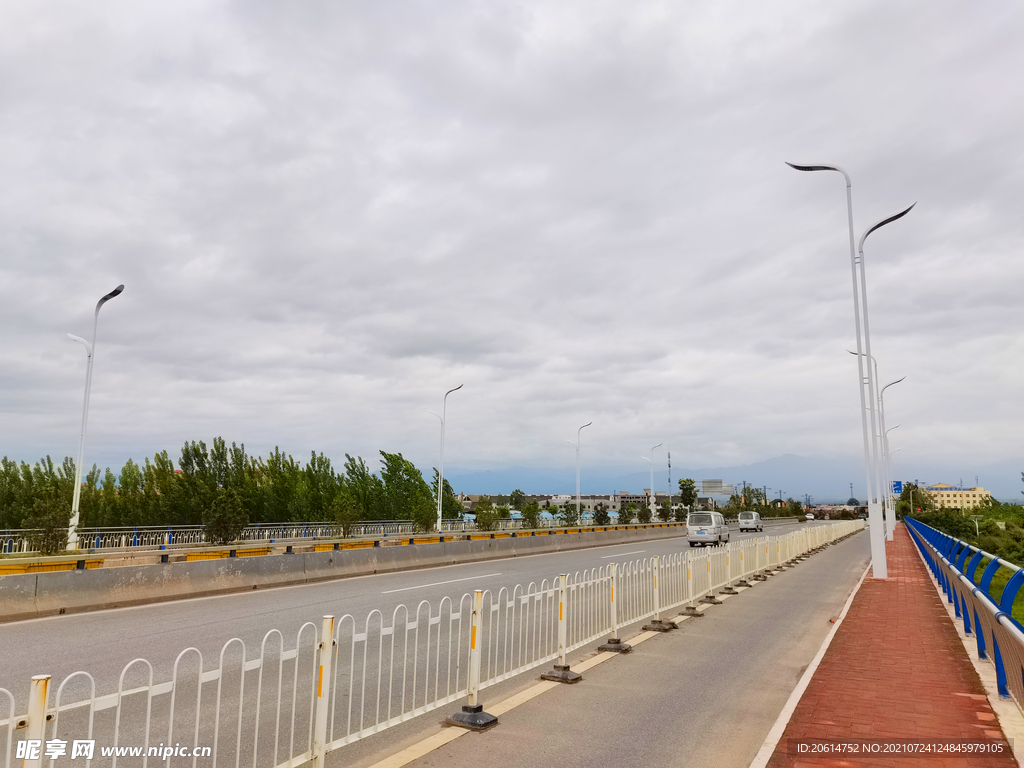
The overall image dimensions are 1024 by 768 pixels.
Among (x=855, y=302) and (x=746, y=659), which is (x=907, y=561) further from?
(x=746, y=659)

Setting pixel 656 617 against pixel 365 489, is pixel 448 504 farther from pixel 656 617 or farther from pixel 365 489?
pixel 656 617

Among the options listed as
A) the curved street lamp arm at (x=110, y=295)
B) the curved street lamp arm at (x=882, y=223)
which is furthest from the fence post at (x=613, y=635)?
the curved street lamp arm at (x=110, y=295)

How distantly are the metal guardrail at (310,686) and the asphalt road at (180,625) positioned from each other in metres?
0.32

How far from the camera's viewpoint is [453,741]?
5.72m

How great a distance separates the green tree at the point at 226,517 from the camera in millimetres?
27125

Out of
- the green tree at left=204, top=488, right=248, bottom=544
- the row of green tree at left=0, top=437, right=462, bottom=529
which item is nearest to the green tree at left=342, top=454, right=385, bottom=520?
the row of green tree at left=0, top=437, right=462, bottom=529

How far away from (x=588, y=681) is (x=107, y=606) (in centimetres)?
997

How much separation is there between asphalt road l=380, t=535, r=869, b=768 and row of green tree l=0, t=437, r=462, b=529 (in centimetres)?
3024

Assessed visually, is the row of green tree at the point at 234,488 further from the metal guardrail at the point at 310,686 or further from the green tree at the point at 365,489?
the metal guardrail at the point at 310,686

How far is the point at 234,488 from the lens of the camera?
36.9 m

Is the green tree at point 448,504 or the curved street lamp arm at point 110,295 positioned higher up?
the curved street lamp arm at point 110,295

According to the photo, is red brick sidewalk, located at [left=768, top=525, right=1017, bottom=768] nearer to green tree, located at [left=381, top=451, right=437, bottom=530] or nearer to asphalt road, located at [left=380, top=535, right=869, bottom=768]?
asphalt road, located at [left=380, top=535, right=869, bottom=768]

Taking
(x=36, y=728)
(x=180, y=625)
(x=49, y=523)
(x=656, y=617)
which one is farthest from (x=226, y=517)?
(x=36, y=728)

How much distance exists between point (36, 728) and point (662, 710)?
17.7ft
